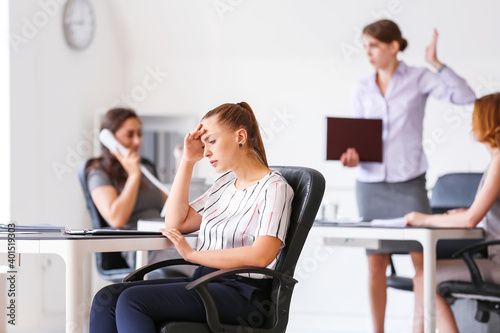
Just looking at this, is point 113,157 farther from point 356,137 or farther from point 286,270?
point 286,270

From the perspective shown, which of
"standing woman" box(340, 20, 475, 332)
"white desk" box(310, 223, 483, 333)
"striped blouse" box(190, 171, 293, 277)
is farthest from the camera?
"standing woman" box(340, 20, 475, 332)

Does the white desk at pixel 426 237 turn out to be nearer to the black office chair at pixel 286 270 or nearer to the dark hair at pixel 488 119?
the dark hair at pixel 488 119

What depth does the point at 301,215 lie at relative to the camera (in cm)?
216

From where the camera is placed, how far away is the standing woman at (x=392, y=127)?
3.55 metres

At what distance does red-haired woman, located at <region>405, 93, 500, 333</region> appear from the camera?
9.98ft

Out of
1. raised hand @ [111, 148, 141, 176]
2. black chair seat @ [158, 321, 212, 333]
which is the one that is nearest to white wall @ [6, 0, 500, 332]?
raised hand @ [111, 148, 141, 176]

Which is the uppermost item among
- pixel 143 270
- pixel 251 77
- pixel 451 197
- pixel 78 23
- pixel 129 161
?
pixel 78 23

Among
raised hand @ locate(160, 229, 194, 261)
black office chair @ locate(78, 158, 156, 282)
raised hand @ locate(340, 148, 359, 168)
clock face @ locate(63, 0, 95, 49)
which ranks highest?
clock face @ locate(63, 0, 95, 49)

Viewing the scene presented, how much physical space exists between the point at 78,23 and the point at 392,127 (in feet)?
8.61

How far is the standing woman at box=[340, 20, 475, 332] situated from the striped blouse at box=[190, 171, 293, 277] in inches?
56.7

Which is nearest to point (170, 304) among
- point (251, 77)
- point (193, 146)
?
point (193, 146)

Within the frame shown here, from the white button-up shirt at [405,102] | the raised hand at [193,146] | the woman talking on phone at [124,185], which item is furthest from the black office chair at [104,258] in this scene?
the raised hand at [193,146]

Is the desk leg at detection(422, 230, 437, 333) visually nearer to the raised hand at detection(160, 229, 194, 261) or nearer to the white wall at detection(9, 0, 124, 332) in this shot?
the raised hand at detection(160, 229, 194, 261)

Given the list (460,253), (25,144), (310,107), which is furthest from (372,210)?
(25,144)
